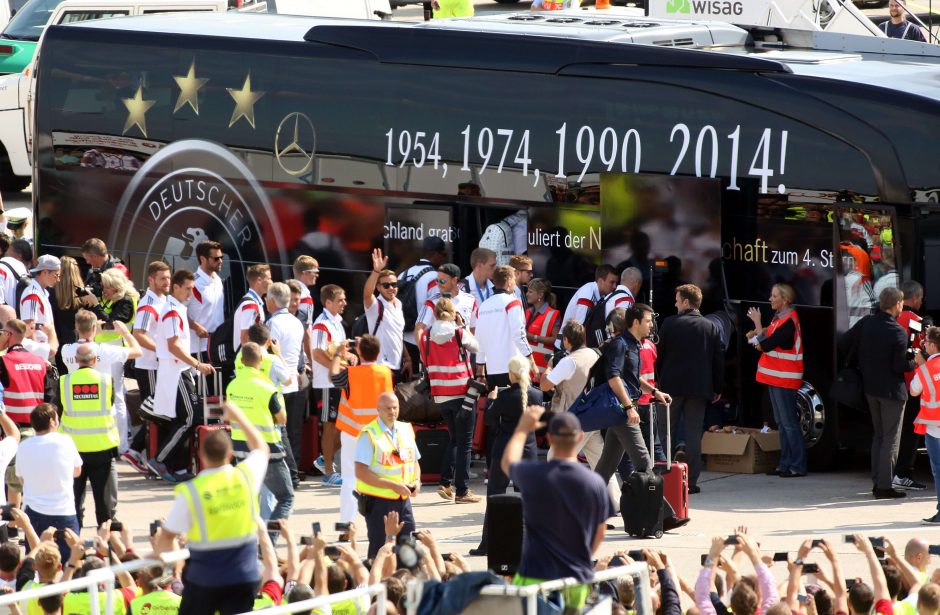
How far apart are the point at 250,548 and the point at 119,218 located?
9.67 metres

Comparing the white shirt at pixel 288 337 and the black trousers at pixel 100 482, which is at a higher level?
the white shirt at pixel 288 337

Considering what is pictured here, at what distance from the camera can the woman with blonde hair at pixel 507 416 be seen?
11.8 m

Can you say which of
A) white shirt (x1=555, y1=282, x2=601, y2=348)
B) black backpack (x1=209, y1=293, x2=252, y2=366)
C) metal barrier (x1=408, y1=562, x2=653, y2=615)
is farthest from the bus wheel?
metal barrier (x1=408, y1=562, x2=653, y2=615)

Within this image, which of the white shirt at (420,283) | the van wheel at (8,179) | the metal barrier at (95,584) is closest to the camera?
the metal barrier at (95,584)

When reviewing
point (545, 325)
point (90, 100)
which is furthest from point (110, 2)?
point (545, 325)

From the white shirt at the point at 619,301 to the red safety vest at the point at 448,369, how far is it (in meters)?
1.27

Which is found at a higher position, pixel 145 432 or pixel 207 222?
pixel 207 222

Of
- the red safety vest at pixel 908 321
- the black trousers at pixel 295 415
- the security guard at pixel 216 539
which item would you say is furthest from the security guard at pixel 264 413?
the red safety vest at pixel 908 321

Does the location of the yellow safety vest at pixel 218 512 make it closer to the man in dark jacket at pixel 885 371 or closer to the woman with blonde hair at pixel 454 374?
the woman with blonde hair at pixel 454 374

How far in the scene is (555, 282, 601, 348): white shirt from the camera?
14.3 metres

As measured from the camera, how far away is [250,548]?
26.7 feet

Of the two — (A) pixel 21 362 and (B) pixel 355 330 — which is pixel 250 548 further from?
(B) pixel 355 330

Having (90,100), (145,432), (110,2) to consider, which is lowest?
(145,432)

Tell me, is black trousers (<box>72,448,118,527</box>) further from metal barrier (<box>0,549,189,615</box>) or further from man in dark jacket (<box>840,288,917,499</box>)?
man in dark jacket (<box>840,288,917,499</box>)
